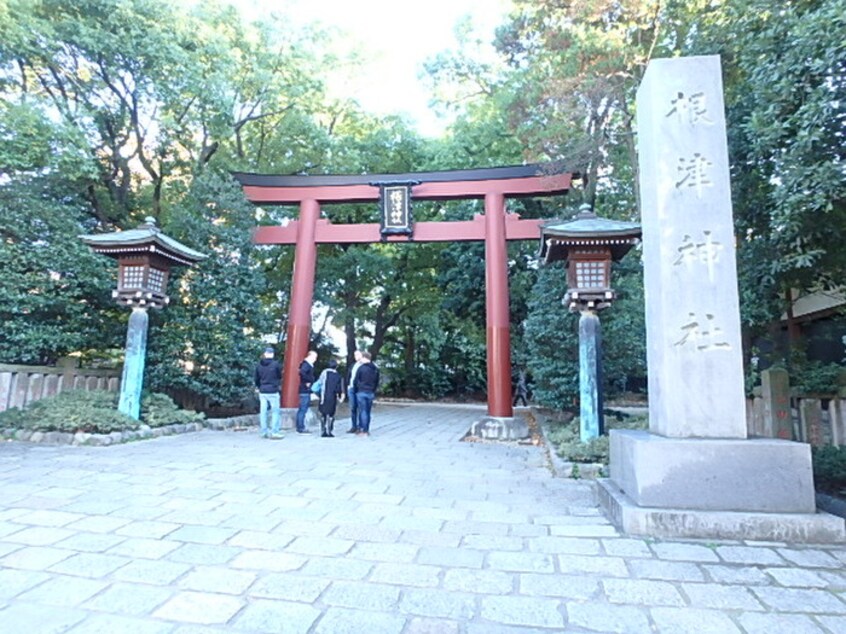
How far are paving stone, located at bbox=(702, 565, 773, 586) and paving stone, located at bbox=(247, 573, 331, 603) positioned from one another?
2221 millimetres

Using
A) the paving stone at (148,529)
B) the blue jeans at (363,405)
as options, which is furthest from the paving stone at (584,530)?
the blue jeans at (363,405)

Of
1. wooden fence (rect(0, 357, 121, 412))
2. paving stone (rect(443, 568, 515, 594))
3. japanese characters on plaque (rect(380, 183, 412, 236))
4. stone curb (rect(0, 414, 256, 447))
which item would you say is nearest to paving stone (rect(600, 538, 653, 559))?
paving stone (rect(443, 568, 515, 594))

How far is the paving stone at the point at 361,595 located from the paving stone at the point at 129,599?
81 centimetres

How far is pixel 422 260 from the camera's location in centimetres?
1861

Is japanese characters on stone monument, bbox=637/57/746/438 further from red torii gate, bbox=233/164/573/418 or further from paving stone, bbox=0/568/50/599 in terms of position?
red torii gate, bbox=233/164/573/418

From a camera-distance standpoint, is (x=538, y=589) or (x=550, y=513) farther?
(x=550, y=513)

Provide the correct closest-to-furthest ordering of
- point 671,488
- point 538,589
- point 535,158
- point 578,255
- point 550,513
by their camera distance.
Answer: point 538,589 < point 671,488 < point 550,513 < point 578,255 < point 535,158

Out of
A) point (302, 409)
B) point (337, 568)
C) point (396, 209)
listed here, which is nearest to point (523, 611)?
point (337, 568)

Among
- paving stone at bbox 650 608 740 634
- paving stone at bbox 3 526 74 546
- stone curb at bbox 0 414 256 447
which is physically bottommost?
paving stone at bbox 3 526 74 546

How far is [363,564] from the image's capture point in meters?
2.87

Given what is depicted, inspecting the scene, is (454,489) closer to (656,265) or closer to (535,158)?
(656,265)

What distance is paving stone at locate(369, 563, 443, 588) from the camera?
2621 millimetres

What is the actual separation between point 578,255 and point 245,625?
6.88 meters

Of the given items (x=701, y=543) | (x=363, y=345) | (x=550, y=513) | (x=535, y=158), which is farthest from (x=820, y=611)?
(x=363, y=345)
